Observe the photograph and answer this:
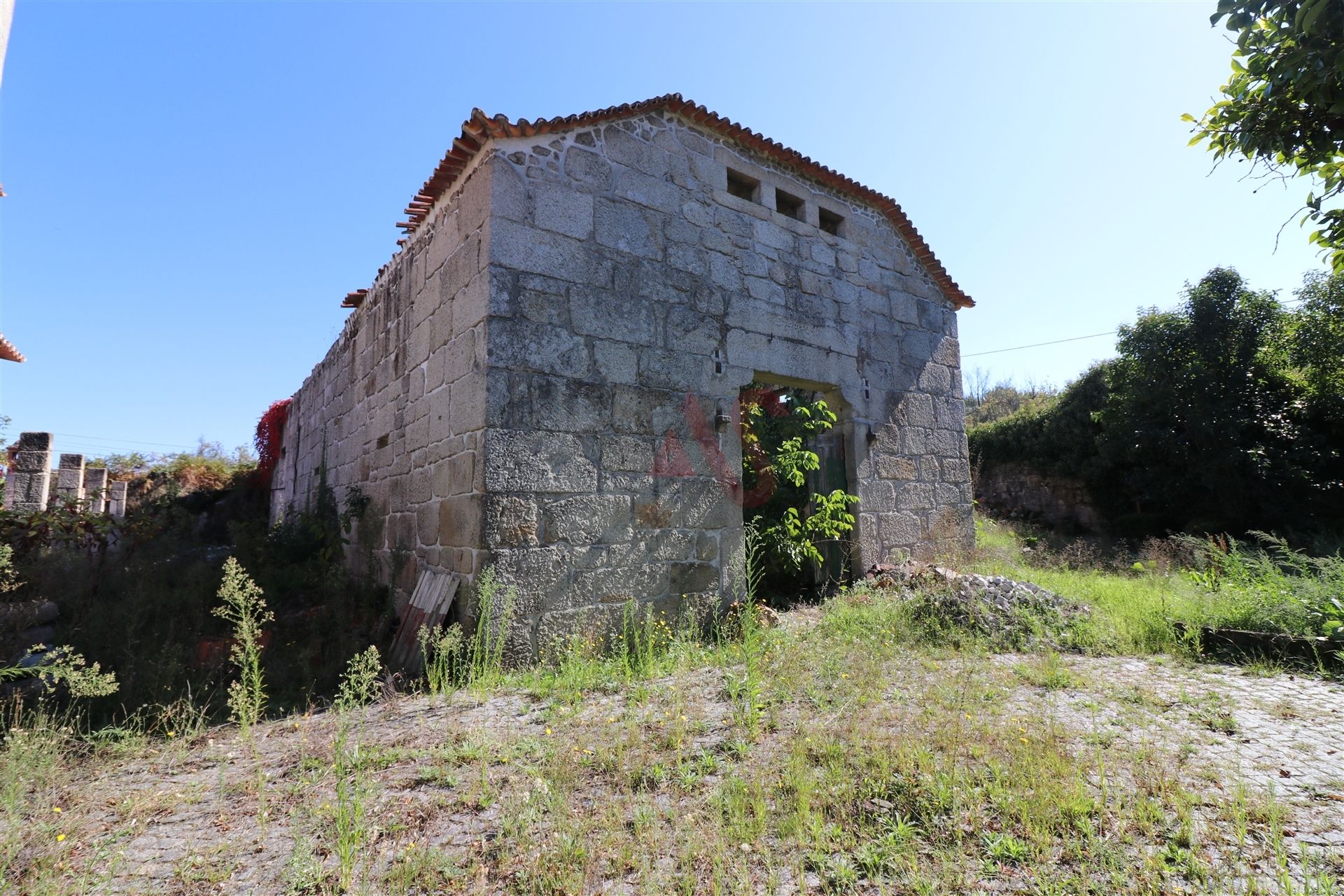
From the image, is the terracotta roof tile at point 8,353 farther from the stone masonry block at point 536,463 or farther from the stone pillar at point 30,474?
the stone masonry block at point 536,463

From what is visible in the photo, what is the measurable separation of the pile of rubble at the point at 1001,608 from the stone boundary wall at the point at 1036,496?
897 cm

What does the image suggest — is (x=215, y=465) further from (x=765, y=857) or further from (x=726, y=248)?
(x=765, y=857)

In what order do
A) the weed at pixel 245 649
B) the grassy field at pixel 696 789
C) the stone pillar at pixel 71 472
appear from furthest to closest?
1. the stone pillar at pixel 71 472
2. the weed at pixel 245 649
3. the grassy field at pixel 696 789

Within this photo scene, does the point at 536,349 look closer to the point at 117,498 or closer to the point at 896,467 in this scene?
the point at 896,467

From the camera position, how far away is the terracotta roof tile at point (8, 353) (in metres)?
9.51

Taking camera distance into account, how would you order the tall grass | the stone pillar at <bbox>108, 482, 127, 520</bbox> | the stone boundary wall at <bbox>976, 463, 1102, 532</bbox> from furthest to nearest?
the stone boundary wall at <bbox>976, 463, 1102, 532</bbox> < the stone pillar at <bbox>108, 482, 127, 520</bbox> < the tall grass

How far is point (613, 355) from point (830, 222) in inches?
132

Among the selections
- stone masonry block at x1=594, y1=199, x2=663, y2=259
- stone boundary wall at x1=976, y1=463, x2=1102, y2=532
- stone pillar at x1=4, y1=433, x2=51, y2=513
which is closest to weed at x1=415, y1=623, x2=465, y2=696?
stone masonry block at x1=594, y1=199, x2=663, y2=259

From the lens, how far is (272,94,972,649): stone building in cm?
427

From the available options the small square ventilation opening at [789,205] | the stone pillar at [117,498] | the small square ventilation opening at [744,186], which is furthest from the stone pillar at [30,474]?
the small square ventilation opening at [789,205]

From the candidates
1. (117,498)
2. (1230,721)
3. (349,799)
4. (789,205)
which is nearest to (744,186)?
(789,205)

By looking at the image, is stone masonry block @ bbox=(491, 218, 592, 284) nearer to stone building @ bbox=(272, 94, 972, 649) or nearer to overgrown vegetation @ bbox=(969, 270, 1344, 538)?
stone building @ bbox=(272, 94, 972, 649)

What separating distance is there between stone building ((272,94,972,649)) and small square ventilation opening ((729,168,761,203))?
0.03 m

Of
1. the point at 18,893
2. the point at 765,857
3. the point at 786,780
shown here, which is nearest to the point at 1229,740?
the point at 786,780
